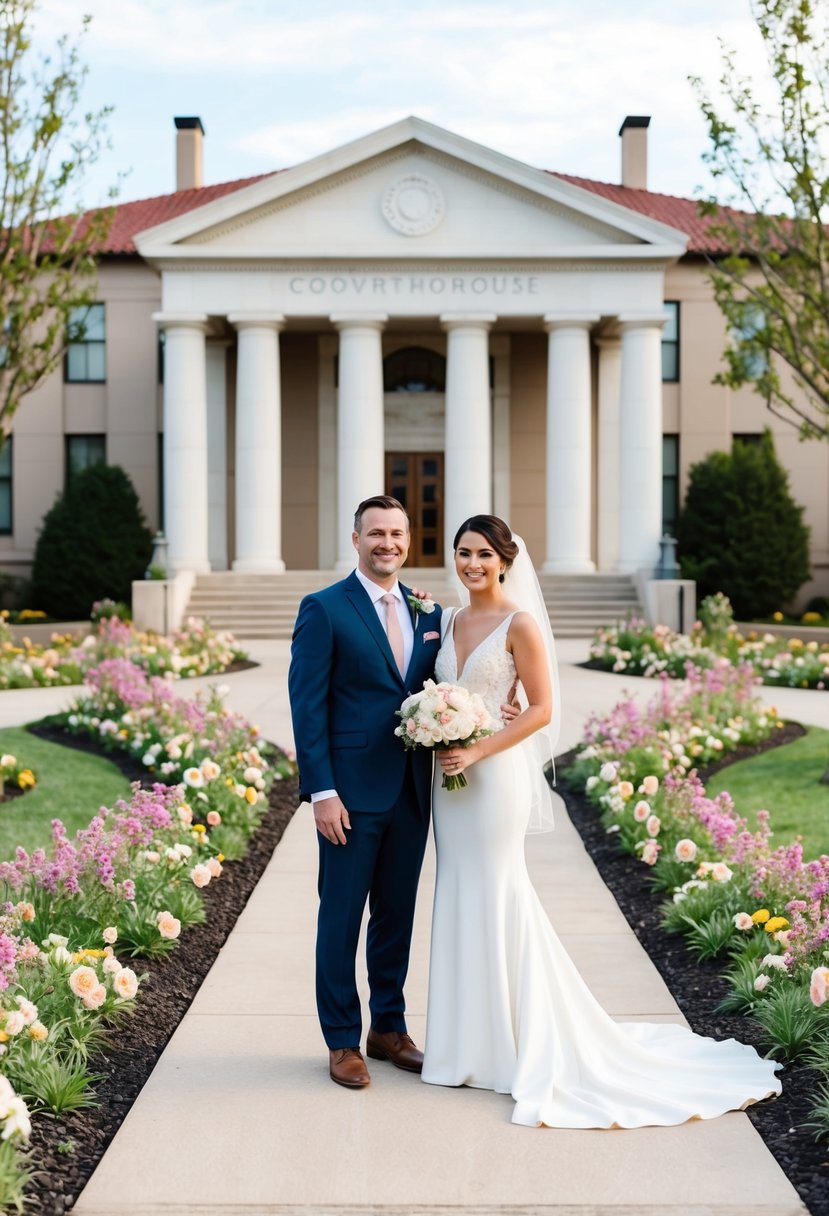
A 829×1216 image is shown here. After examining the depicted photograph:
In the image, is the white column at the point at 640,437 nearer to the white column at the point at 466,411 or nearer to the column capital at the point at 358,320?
the white column at the point at 466,411

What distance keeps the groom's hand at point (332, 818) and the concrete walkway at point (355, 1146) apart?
97cm

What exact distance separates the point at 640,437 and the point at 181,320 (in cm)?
1073

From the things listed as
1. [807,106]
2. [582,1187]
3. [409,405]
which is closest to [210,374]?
[409,405]

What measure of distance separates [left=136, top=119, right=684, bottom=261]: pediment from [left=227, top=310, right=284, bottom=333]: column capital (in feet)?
4.13

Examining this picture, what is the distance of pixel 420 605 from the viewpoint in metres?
5.11

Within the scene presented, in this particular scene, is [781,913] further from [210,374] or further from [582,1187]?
[210,374]

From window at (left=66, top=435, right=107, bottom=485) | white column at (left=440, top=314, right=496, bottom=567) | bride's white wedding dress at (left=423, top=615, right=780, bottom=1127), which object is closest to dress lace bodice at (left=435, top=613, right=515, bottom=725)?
bride's white wedding dress at (left=423, top=615, right=780, bottom=1127)

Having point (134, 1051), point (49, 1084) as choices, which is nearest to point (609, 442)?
point (134, 1051)

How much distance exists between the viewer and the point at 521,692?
5.36 metres

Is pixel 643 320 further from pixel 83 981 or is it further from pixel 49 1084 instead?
pixel 49 1084

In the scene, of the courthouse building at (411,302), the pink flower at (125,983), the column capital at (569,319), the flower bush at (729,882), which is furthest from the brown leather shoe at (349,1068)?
the column capital at (569,319)

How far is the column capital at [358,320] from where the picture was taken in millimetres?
29125

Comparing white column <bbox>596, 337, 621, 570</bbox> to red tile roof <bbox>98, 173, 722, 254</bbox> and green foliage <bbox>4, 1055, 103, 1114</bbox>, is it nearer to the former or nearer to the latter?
red tile roof <bbox>98, 173, 722, 254</bbox>

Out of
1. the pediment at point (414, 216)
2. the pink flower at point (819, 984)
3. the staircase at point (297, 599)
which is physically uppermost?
the pediment at point (414, 216)
